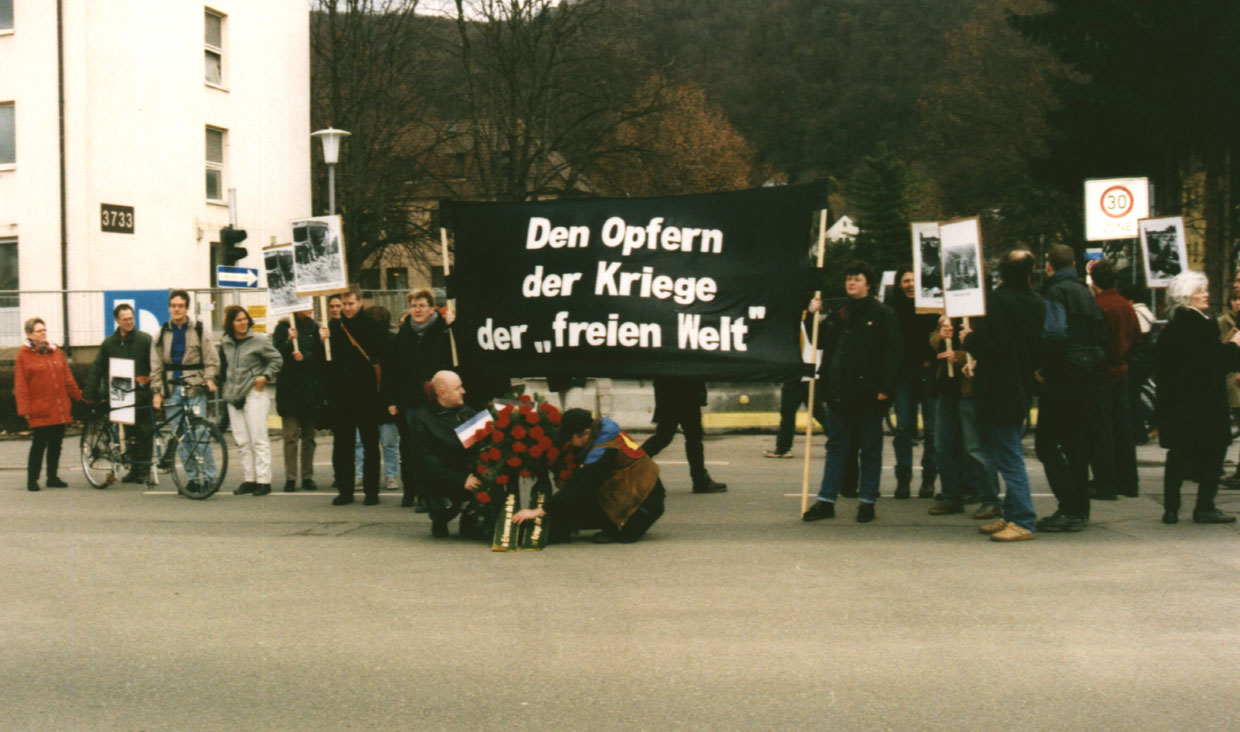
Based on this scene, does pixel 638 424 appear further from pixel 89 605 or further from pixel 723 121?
pixel 723 121

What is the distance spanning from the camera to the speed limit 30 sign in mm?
15773

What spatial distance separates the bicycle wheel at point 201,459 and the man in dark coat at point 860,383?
544cm

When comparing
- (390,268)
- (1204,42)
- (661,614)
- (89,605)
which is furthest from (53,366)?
(390,268)

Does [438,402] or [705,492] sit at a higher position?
[438,402]

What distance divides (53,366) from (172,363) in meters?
1.34

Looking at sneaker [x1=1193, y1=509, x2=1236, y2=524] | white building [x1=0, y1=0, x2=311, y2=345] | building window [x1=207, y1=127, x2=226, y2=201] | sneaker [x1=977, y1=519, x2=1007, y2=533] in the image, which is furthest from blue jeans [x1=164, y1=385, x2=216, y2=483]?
building window [x1=207, y1=127, x2=226, y2=201]

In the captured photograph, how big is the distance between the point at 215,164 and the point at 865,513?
2493 centimetres

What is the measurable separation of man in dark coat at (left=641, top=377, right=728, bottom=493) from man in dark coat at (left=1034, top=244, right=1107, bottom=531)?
322cm

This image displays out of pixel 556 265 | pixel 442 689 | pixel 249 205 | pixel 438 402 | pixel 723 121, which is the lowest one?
pixel 442 689

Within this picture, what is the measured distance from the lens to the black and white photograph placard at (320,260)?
1159 centimetres

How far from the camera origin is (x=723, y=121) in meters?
58.5

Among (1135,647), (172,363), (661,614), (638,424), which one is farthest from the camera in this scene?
(638,424)

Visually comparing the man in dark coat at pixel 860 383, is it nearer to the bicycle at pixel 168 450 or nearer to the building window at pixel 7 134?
the bicycle at pixel 168 450

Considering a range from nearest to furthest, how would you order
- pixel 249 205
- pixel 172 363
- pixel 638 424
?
pixel 172 363 < pixel 638 424 < pixel 249 205
